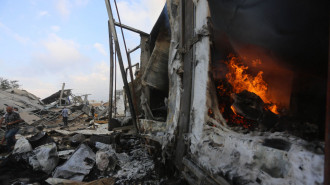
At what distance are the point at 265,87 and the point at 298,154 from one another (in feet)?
7.32

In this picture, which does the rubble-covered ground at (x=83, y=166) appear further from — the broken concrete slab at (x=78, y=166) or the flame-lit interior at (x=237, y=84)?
the flame-lit interior at (x=237, y=84)

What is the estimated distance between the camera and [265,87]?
312cm

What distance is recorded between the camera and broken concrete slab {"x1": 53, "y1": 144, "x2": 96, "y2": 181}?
3.47 metres

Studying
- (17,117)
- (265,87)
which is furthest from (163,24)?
(17,117)

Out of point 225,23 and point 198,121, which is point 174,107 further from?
point 225,23

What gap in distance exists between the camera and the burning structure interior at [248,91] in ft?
4.65

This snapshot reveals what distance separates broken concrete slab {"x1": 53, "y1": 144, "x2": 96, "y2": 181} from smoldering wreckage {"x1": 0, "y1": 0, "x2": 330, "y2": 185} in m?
0.02

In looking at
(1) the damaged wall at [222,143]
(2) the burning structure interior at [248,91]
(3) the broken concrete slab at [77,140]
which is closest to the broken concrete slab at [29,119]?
(3) the broken concrete slab at [77,140]

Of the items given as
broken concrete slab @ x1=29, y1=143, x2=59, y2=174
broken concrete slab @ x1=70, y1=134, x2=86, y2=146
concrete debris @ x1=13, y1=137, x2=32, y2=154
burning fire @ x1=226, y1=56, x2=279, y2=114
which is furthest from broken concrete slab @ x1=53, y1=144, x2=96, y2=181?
burning fire @ x1=226, y1=56, x2=279, y2=114

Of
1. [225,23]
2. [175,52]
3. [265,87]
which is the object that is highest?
[225,23]

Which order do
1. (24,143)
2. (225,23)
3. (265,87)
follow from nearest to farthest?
(225,23)
(265,87)
(24,143)

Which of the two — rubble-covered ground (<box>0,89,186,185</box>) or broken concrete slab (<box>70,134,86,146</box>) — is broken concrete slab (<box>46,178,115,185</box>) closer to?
rubble-covered ground (<box>0,89,186,185</box>)

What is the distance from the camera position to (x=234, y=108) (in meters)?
2.39

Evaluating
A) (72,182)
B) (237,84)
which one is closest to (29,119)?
(72,182)
